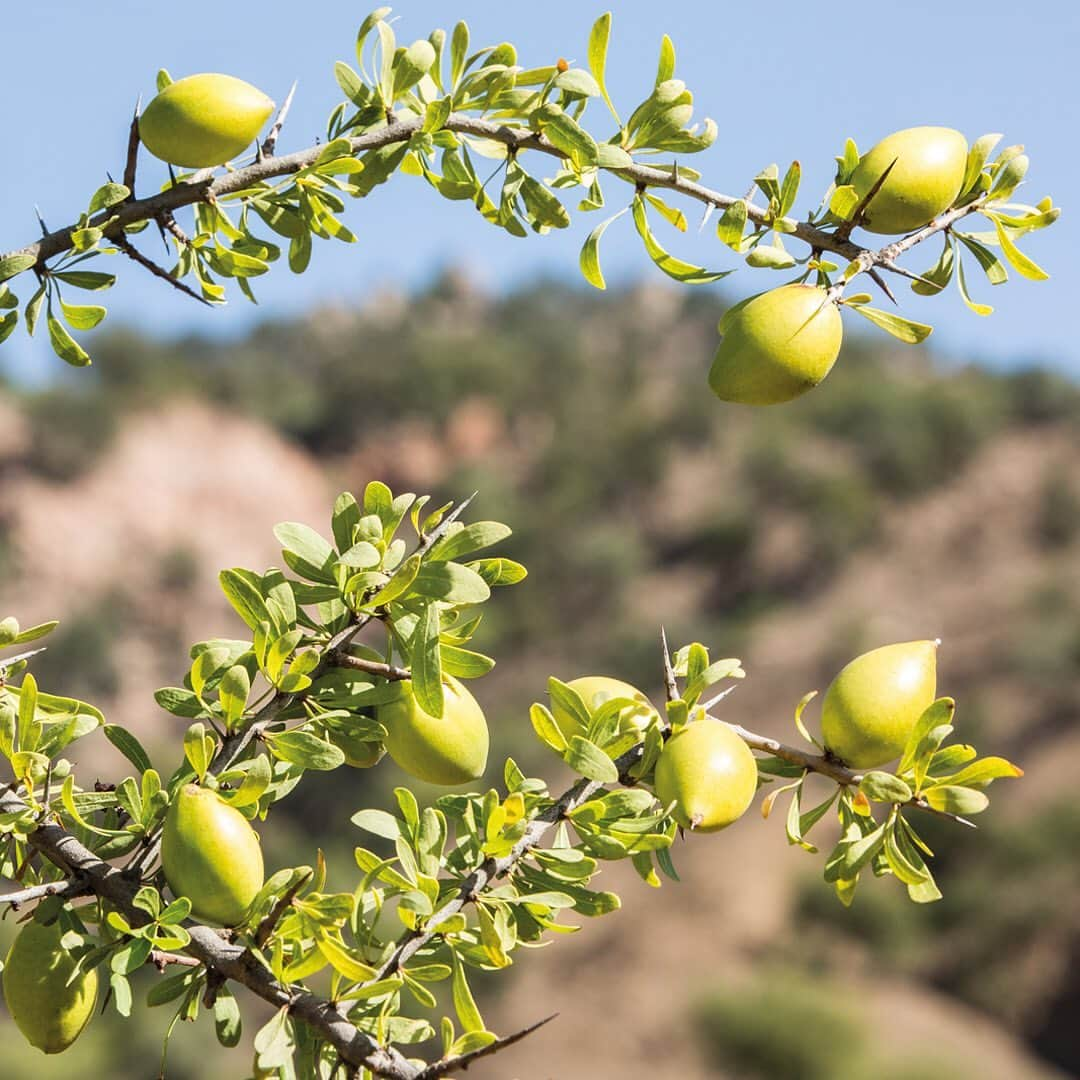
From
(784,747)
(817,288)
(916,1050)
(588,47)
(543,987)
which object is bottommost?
(916,1050)

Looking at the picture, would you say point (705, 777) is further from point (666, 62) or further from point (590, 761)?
point (666, 62)

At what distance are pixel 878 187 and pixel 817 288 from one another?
12 cm

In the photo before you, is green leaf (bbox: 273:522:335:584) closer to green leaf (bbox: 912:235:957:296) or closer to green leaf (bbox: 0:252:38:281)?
green leaf (bbox: 0:252:38:281)

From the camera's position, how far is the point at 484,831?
130 cm

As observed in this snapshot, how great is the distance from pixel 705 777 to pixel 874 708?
0.72 feet

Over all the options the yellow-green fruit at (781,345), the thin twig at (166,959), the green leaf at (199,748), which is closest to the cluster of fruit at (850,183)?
the yellow-green fruit at (781,345)

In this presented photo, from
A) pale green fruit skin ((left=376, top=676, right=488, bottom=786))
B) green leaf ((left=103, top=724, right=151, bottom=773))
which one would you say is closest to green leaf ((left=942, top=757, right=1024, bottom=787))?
pale green fruit skin ((left=376, top=676, right=488, bottom=786))

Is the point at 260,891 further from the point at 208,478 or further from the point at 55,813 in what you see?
the point at 208,478

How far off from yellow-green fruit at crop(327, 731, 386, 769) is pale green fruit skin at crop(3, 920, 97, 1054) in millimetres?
320

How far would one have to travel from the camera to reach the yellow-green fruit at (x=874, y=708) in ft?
Result: 4.40

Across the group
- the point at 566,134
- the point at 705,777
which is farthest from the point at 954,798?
the point at 566,134

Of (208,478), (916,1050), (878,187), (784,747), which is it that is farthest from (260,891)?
(208,478)

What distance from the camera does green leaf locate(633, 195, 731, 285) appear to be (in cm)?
149

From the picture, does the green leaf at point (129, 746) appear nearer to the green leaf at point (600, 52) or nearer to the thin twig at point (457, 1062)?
the thin twig at point (457, 1062)
